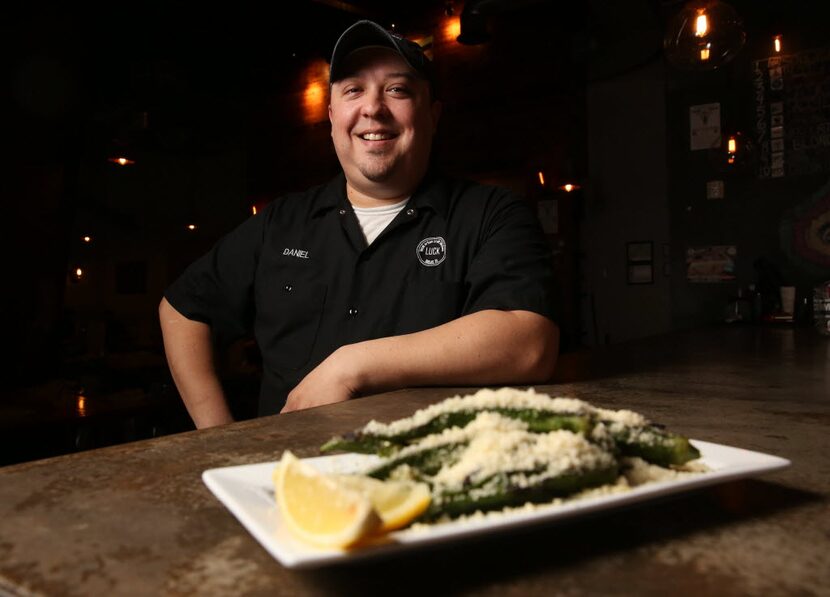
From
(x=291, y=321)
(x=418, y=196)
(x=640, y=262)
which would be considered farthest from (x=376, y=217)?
(x=640, y=262)

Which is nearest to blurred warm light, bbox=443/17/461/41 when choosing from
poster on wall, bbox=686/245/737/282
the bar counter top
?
poster on wall, bbox=686/245/737/282

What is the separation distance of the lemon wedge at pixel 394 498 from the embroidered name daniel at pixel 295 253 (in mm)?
1450

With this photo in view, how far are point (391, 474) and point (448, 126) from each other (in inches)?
307

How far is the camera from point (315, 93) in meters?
9.19

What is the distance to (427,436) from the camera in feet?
2.04

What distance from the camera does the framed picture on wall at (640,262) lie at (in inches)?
298

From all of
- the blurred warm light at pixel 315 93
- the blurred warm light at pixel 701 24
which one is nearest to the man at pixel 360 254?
the blurred warm light at pixel 701 24

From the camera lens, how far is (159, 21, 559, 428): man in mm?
1782

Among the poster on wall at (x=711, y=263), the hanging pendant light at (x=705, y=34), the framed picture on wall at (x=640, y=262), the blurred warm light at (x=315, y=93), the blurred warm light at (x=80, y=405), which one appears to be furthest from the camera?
the blurred warm light at (x=315, y=93)

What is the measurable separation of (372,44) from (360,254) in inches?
23.9

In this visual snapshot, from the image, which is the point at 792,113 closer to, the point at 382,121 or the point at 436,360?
the point at 382,121

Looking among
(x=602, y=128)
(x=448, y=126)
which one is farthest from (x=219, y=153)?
(x=602, y=128)

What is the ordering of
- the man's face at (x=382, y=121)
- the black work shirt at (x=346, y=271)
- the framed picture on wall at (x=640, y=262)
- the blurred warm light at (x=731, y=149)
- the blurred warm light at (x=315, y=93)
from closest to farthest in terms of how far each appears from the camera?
the black work shirt at (x=346, y=271)
the man's face at (x=382, y=121)
the blurred warm light at (x=731, y=149)
the framed picture on wall at (x=640, y=262)
the blurred warm light at (x=315, y=93)

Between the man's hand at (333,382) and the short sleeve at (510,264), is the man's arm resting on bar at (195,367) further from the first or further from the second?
the short sleeve at (510,264)
